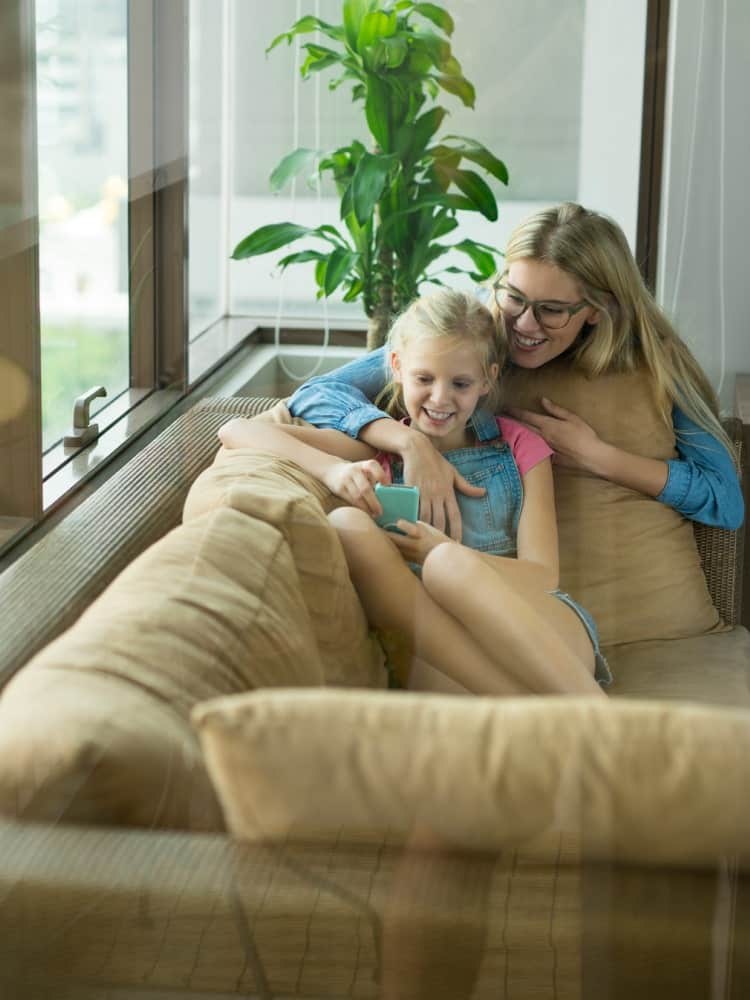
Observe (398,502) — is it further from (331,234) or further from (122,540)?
(331,234)

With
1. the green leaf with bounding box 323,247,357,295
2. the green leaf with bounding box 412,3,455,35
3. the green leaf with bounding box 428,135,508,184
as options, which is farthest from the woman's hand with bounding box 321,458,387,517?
the green leaf with bounding box 412,3,455,35

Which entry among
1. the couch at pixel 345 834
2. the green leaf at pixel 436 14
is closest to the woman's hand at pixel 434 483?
the couch at pixel 345 834

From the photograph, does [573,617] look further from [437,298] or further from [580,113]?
[580,113]

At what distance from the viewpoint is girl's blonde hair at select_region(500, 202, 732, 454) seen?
1.38 metres

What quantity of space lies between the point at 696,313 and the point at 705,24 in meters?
0.35

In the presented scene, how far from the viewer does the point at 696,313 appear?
4.98 feet

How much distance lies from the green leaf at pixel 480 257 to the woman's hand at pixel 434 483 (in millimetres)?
262

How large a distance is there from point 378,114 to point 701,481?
0.60m

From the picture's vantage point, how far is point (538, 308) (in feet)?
4.42

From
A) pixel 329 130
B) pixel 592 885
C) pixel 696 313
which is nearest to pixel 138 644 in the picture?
pixel 592 885

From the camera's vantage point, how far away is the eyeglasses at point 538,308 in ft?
4.41

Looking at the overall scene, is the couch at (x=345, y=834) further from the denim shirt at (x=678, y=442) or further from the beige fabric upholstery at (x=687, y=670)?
Result: the denim shirt at (x=678, y=442)

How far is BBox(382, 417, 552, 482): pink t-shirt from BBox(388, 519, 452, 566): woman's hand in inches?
6.1

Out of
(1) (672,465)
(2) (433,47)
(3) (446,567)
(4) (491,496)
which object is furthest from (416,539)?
(2) (433,47)
